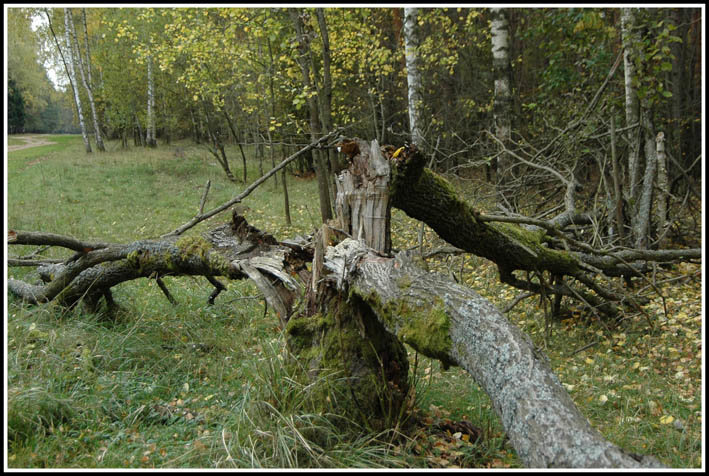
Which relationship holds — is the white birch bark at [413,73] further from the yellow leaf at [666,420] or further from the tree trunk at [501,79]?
the yellow leaf at [666,420]

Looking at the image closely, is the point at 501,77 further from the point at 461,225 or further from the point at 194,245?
the point at 194,245

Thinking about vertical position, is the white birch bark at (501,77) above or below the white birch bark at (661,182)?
above

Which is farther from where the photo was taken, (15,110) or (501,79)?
(15,110)

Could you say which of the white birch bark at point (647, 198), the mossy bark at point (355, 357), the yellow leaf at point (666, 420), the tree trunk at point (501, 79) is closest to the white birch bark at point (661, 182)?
the white birch bark at point (647, 198)

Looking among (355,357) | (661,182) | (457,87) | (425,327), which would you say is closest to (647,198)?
(661,182)

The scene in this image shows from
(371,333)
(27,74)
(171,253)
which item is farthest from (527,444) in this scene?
(27,74)

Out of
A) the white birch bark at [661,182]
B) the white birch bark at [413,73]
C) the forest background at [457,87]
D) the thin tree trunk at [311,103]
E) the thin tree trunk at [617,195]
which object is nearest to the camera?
the thin tree trunk at [617,195]

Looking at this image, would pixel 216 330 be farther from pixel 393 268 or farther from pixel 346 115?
pixel 346 115

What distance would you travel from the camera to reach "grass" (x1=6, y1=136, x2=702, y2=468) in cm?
284

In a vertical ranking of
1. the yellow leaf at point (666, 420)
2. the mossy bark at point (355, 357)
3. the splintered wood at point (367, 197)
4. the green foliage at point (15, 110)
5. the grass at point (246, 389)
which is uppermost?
the green foliage at point (15, 110)

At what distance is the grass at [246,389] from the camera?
9.31ft

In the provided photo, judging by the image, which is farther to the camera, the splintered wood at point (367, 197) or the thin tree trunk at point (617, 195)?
the thin tree trunk at point (617, 195)

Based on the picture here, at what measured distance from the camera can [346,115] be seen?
1444 cm

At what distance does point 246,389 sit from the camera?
3.33 metres
